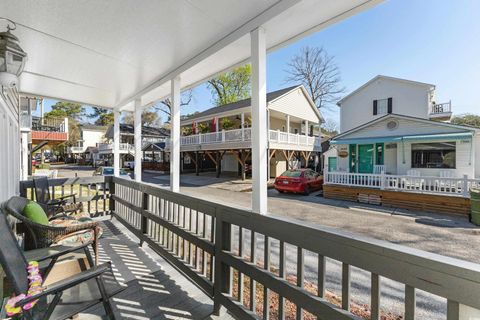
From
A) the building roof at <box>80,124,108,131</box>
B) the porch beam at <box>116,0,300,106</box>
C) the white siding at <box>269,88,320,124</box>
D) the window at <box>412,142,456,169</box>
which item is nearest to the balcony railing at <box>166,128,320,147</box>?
the white siding at <box>269,88,320,124</box>

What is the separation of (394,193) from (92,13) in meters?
10.2

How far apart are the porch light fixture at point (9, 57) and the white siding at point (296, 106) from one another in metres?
12.5

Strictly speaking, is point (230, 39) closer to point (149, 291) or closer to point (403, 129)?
point (149, 291)

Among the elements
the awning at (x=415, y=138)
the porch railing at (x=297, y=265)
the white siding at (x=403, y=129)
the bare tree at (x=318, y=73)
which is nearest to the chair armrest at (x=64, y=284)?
the porch railing at (x=297, y=265)

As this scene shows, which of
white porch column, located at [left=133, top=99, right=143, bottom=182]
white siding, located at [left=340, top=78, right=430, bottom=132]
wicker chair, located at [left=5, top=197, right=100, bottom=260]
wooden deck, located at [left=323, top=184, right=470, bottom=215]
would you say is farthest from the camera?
white siding, located at [left=340, top=78, right=430, bottom=132]

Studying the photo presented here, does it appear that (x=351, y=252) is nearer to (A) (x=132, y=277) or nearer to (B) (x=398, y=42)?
(A) (x=132, y=277)

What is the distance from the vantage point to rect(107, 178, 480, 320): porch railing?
40.1 inches

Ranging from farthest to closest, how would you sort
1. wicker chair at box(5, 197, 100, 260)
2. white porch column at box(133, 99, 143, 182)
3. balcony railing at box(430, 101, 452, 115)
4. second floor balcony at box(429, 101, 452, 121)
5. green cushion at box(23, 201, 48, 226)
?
balcony railing at box(430, 101, 452, 115) → second floor balcony at box(429, 101, 452, 121) → white porch column at box(133, 99, 143, 182) → green cushion at box(23, 201, 48, 226) → wicker chair at box(5, 197, 100, 260)

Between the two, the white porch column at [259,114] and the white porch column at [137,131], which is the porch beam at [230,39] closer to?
the white porch column at [259,114]

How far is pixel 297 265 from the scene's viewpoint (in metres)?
1.62

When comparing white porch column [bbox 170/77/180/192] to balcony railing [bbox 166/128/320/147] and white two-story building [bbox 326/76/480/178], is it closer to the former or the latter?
balcony railing [bbox 166/128/320/147]

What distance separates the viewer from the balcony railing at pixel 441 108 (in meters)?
13.1

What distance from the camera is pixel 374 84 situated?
1440 centimetres

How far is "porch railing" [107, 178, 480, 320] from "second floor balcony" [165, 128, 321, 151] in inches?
407
